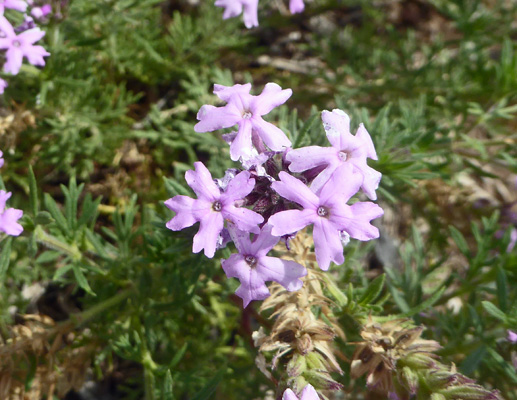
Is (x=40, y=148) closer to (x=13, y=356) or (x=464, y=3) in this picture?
(x=13, y=356)

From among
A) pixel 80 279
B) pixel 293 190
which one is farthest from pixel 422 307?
pixel 80 279

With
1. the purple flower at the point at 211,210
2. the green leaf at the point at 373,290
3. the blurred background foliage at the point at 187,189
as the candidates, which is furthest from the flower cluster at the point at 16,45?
the green leaf at the point at 373,290

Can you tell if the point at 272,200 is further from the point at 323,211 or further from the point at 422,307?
the point at 422,307

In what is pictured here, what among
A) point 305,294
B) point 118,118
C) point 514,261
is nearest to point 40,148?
point 118,118

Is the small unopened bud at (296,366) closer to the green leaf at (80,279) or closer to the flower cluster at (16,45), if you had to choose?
the green leaf at (80,279)

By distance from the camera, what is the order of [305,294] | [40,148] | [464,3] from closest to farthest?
[305,294], [40,148], [464,3]

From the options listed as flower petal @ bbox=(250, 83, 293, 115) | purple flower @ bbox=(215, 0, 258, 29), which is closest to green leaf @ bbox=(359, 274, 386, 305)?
flower petal @ bbox=(250, 83, 293, 115)

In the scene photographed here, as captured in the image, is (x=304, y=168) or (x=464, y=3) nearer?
(x=304, y=168)
